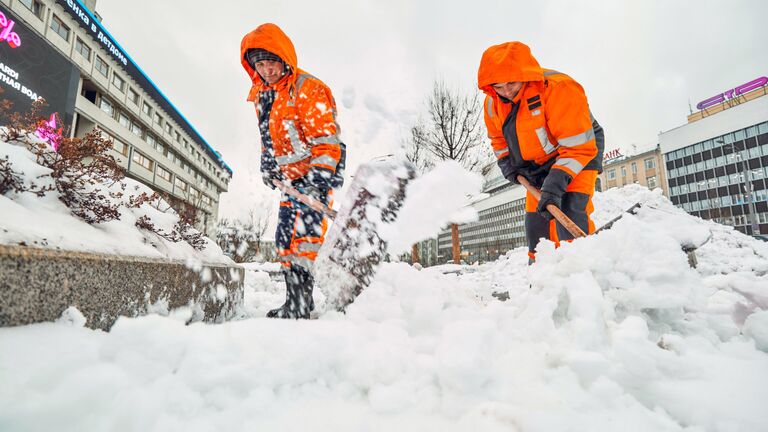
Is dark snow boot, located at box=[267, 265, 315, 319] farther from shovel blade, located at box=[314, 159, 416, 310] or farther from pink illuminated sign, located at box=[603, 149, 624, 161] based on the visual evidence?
pink illuminated sign, located at box=[603, 149, 624, 161]

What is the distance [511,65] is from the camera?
7.92 feet

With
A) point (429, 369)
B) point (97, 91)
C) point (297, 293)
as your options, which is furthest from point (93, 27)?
point (429, 369)

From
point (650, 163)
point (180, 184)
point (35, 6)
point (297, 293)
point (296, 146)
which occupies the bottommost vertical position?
point (297, 293)

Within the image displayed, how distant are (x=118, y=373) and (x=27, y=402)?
6.5 inches

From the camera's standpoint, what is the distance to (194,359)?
0.99 meters

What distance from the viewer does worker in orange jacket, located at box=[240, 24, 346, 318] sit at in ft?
8.07

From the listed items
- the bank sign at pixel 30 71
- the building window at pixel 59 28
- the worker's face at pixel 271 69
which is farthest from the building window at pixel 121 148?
the worker's face at pixel 271 69

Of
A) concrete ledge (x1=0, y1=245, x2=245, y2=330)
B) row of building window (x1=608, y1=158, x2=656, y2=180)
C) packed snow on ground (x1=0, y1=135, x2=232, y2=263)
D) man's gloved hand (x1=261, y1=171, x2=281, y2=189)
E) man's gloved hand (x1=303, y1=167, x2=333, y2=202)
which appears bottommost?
concrete ledge (x1=0, y1=245, x2=245, y2=330)

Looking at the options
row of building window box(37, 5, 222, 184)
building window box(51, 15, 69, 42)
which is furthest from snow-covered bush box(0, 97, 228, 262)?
building window box(51, 15, 69, 42)

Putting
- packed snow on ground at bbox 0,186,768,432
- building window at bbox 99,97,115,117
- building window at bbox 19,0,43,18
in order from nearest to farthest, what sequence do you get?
packed snow on ground at bbox 0,186,768,432 < building window at bbox 19,0,43,18 < building window at bbox 99,97,115,117

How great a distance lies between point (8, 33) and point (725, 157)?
5834cm

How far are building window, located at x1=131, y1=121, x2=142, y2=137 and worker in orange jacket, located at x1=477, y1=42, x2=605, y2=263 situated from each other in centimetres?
3673

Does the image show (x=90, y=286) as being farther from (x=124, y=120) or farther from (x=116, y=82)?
(x=124, y=120)

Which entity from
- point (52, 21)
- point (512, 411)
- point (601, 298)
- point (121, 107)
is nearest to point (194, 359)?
point (512, 411)
